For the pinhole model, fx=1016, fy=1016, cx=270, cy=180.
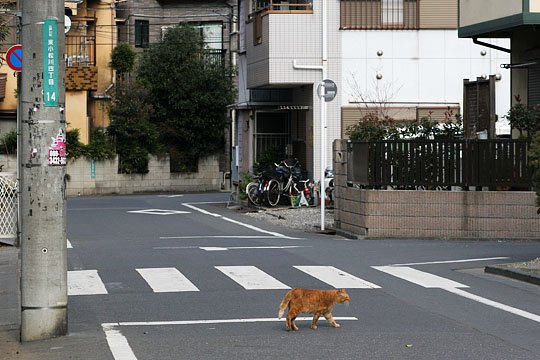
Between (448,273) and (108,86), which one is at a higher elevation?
(108,86)

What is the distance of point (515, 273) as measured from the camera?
14.5 meters

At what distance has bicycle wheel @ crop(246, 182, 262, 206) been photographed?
3122 cm

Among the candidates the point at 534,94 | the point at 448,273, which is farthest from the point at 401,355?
the point at 534,94

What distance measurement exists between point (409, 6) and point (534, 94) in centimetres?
830

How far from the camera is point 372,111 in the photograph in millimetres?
30484

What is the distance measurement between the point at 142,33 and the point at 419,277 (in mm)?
38404

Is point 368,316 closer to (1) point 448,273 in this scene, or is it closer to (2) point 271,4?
(1) point 448,273

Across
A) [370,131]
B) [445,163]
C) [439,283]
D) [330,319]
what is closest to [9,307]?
[330,319]

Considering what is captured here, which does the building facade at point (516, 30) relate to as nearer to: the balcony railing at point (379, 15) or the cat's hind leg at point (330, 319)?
the balcony railing at point (379, 15)

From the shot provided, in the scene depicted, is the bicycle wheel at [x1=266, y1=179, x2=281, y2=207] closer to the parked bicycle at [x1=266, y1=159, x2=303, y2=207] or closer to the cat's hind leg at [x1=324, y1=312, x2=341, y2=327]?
the parked bicycle at [x1=266, y1=159, x2=303, y2=207]

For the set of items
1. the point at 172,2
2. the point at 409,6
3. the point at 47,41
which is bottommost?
the point at 47,41

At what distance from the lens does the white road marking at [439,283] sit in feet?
37.8

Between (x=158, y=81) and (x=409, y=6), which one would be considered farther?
(x=158, y=81)

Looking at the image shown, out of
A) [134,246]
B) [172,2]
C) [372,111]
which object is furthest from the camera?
[172,2]
